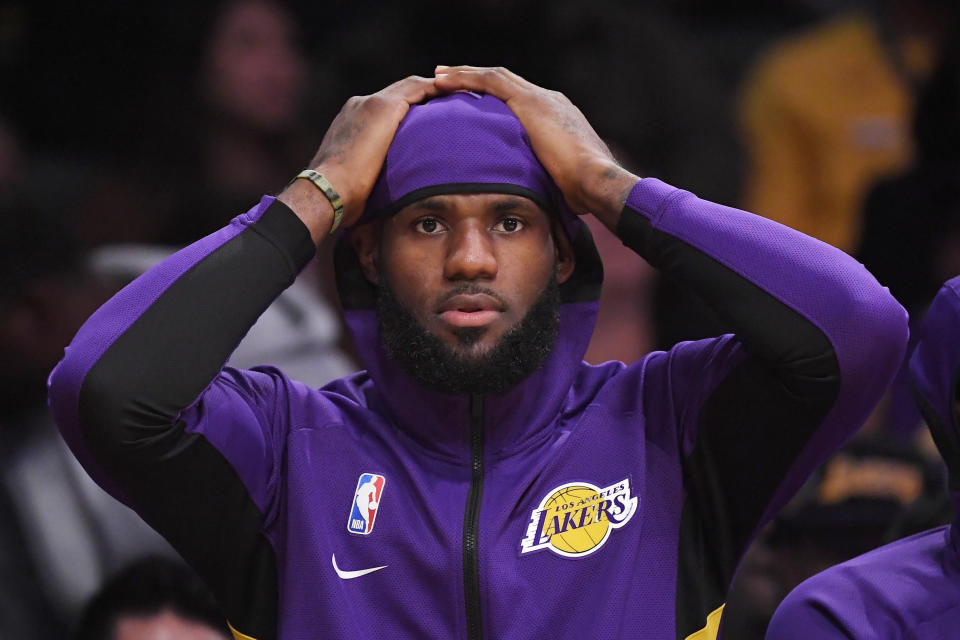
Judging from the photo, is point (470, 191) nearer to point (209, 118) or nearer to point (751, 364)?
point (751, 364)

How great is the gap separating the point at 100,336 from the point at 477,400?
2.17ft

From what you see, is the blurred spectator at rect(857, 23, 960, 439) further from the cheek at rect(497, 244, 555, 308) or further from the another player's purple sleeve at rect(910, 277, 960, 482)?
the cheek at rect(497, 244, 555, 308)

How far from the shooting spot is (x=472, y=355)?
2982mm

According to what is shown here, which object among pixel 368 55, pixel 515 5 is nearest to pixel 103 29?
pixel 368 55

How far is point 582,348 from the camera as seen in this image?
3123mm

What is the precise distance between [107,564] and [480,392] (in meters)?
1.86

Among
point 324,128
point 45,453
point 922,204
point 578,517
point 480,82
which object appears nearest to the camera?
point 578,517

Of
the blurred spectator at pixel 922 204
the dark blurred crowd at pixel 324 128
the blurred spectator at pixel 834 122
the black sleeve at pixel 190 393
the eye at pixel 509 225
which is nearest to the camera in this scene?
the black sleeve at pixel 190 393

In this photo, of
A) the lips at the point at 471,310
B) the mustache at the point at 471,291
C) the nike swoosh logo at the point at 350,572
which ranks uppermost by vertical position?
the mustache at the point at 471,291

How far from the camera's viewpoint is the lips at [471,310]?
297 centimetres

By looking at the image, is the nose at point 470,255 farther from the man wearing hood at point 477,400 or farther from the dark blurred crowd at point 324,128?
the dark blurred crowd at point 324,128

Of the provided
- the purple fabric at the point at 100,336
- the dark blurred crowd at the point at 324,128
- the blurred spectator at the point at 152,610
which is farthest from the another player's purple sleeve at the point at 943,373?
the blurred spectator at the point at 152,610

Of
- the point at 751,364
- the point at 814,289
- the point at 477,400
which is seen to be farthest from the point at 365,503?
the point at 814,289

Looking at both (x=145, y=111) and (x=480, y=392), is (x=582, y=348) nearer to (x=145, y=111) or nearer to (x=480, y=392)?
(x=480, y=392)
